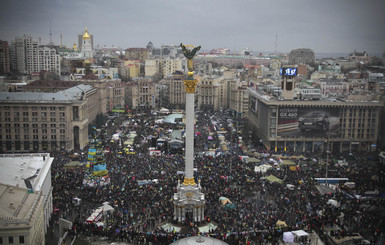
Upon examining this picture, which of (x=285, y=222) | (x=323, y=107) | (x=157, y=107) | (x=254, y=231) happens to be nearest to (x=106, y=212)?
(x=254, y=231)

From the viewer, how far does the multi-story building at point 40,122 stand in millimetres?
50219

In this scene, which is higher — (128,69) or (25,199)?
(128,69)

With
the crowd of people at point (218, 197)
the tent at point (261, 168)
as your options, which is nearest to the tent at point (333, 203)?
the crowd of people at point (218, 197)

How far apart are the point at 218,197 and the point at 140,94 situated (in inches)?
2502

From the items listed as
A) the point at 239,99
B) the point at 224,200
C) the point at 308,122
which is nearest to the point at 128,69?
the point at 239,99

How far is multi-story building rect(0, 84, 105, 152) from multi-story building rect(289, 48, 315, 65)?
121m

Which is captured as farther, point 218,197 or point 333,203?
point 218,197

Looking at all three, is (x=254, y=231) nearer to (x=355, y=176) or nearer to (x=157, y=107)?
(x=355, y=176)

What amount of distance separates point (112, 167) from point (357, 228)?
23.9 metres

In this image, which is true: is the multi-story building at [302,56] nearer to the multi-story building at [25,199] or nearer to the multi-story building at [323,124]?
the multi-story building at [323,124]

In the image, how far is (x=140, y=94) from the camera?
311 feet

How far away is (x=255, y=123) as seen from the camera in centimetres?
6356

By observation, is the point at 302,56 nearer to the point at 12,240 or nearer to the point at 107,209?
the point at 107,209

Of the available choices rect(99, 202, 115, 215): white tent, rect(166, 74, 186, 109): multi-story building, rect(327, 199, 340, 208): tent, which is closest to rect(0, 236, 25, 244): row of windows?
rect(99, 202, 115, 215): white tent
